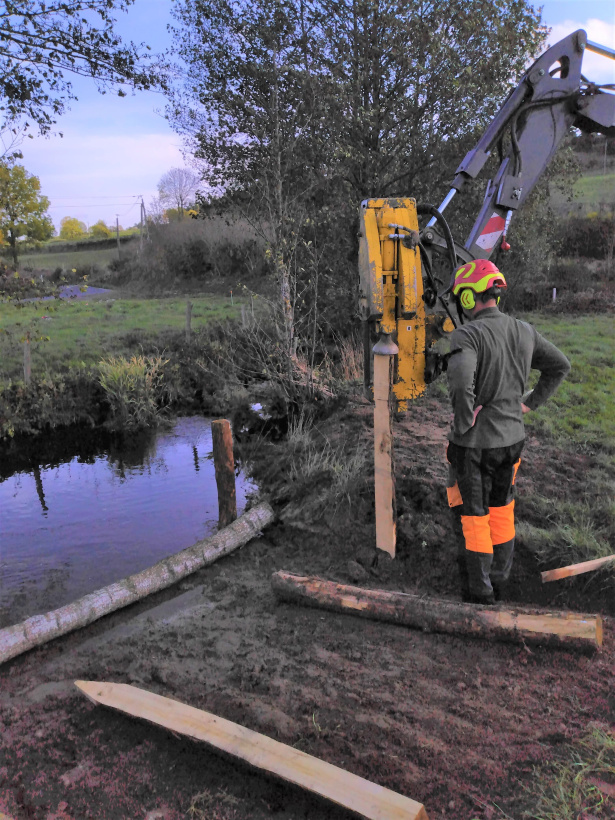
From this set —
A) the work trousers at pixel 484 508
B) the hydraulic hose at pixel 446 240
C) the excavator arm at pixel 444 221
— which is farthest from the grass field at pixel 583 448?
the hydraulic hose at pixel 446 240

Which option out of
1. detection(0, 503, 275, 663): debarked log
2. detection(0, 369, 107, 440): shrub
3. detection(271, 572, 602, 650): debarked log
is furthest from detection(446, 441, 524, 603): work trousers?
detection(0, 369, 107, 440): shrub

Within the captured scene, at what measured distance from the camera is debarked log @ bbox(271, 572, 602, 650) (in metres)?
3.75

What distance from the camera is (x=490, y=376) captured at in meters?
4.03

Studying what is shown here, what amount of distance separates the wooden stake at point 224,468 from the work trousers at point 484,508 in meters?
3.01

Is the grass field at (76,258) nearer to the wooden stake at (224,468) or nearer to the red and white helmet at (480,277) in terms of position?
the wooden stake at (224,468)

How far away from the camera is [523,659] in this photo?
3.79 meters

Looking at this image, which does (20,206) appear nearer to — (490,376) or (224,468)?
(224,468)

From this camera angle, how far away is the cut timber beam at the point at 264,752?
262cm

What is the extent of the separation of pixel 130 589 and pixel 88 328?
1403 centimetres

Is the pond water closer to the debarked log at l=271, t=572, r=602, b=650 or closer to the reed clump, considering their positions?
the reed clump

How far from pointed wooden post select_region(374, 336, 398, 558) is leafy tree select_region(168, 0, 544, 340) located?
236 inches

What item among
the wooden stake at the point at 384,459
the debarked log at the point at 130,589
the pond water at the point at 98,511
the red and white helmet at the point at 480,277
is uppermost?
the red and white helmet at the point at 480,277

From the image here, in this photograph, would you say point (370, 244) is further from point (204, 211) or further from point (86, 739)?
point (204, 211)

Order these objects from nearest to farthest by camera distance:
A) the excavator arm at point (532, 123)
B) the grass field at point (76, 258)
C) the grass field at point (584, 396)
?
the excavator arm at point (532, 123) → the grass field at point (584, 396) → the grass field at point (76, 258)
